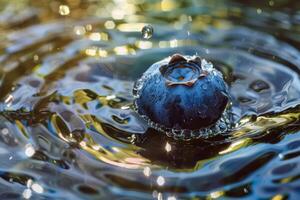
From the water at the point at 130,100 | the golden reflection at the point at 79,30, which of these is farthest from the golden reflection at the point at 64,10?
the golden reflection at the point at 79,30

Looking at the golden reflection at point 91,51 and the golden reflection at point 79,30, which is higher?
the golden reflection at point 79,30

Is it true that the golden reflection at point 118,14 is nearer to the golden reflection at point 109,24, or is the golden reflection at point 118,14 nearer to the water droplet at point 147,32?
the golden reflection at point 109,24

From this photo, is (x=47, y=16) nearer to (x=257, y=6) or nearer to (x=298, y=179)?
(x=257, y=6)

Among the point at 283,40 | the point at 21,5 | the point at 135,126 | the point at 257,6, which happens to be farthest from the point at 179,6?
the point at 135,126

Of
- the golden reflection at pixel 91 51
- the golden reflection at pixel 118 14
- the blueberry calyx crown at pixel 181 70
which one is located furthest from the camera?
the golden reflection at pixel 118 14

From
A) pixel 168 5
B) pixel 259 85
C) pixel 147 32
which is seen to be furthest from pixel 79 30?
pixel 259 85

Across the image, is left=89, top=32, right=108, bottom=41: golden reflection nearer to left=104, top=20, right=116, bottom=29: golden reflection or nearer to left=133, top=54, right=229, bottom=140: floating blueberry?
left=104, top=20, right=116, bottom=29: golden reflection

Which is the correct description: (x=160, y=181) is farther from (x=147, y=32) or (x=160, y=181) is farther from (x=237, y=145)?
(x=147, y=32)
